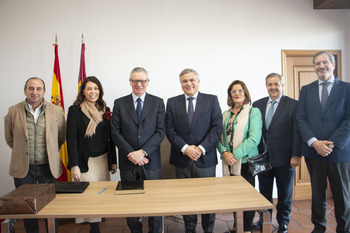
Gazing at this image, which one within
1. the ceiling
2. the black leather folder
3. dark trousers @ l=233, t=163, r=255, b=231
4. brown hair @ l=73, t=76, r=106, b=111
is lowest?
dark trousers @ l=233, t=163, r=255, b=231

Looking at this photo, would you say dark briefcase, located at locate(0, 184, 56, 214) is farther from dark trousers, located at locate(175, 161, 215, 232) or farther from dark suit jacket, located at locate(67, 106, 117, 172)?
dark trousers, located at locate(175, 161, 215, 232)

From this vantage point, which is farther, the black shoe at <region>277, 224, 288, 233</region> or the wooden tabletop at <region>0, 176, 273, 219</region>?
the black shoe at <region>277, 224, 288, 233</region>

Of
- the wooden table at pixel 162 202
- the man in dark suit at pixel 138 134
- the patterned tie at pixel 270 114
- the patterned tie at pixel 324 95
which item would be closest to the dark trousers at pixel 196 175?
the man in dark suit at pixel 138 134

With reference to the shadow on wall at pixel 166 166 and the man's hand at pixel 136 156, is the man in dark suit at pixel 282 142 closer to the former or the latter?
the shadow on wall at pixel 166 166

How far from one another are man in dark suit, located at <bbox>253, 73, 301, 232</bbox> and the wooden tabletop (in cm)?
72

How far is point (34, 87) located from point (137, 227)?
162cm

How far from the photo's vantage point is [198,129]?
2172mm

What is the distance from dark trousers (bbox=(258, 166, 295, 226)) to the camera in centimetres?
226

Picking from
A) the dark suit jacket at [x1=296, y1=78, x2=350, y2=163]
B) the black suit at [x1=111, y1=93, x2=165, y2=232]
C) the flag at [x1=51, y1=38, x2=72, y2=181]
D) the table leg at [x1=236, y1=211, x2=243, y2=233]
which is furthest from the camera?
the flag at [x1=51, y1=38, x2=72, y2=181]

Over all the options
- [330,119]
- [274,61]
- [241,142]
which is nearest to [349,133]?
[330,119]

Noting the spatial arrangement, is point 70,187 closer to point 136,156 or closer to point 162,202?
point 136,156

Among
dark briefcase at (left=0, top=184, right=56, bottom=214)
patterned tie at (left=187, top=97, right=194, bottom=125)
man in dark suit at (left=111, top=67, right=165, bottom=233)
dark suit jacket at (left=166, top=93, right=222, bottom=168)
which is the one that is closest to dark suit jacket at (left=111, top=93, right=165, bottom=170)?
man in dark suit at (left=111, top=67, right=165, bottom=233)

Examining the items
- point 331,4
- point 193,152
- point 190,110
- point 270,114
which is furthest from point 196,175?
point 331,4

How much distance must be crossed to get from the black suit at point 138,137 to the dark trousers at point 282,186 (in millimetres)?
1195
